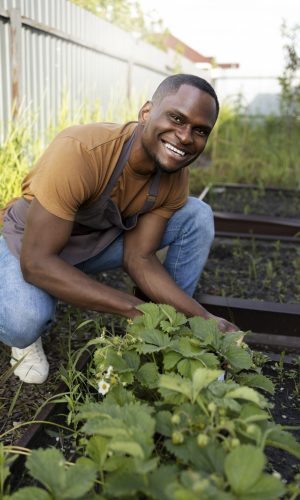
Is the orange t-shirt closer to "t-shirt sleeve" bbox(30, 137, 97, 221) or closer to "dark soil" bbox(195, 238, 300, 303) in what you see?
"t-shirt sleeve" bbox(30, 137, 97, 221)

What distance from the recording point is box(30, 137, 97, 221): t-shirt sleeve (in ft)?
5.98

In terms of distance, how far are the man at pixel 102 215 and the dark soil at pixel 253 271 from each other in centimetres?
76

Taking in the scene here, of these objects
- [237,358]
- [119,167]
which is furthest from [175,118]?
[237,358]

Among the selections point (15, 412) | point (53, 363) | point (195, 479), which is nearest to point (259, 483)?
point (195, 479)

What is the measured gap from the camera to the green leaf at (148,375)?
1562 mm

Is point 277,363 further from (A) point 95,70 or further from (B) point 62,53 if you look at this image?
(A) point 95,70

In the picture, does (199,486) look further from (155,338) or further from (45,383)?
(45,383)

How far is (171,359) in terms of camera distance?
5.08 ft

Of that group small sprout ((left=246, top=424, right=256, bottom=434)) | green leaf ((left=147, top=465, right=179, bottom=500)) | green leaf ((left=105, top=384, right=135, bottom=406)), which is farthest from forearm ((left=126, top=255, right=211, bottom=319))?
green leaf ((left=147, top=465, right=179, bottom=500))

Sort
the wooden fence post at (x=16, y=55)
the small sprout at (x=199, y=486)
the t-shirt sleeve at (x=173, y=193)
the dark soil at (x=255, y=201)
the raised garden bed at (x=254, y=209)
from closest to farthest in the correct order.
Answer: the small sprout at (x=199, y=486) < the t-shirt sleeve at (x=173, y=193) < the raised garden bed at (x=254, y=209) < the wooden fence post at (x=16, y=55) < the dark soil at (x=255, y=201)

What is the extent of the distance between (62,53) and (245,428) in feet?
19.6

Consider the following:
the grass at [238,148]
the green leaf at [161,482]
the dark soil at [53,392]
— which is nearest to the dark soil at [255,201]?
the grass at [238,148]

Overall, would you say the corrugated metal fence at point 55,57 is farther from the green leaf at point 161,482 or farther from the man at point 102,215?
the green leaf at point 161,482

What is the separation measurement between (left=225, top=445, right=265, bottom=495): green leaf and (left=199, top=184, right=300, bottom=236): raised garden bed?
140 inches
